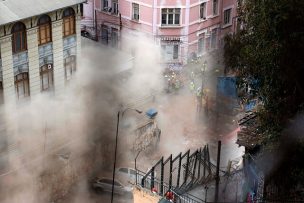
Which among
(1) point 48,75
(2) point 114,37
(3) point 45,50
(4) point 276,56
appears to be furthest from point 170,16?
(4) point 276,56

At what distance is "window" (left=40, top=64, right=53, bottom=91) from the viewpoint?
2111 cm

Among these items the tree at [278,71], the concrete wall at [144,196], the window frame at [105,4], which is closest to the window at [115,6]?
the window frame at [105,4]

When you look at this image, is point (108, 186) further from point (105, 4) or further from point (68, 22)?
point (105, 4)

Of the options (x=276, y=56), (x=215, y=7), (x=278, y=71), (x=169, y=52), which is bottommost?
(x=169, y=52)

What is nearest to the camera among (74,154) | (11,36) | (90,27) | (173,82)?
(11,36)

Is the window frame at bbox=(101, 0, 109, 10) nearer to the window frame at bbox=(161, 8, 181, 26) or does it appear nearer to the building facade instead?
the window frame at bbox=(161, 8, 181, 26)

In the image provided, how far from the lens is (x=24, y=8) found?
19516 mm

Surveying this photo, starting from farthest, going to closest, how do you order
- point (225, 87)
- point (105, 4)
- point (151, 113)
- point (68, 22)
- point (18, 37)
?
point (105, 4) < point (225, 87) < point (151, 113) < point (68, 22) < point (18, 37)

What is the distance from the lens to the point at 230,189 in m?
13.3

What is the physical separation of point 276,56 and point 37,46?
1120cm

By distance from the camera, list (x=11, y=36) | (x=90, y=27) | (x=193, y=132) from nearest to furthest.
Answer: (x=11, y=36)
(x=193, y=132)
(x=90, y=27)

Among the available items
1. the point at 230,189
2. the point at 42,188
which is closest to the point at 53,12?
the point at 42,188

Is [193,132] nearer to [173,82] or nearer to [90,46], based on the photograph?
[173,82]

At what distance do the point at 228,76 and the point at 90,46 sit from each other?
5.48 m
